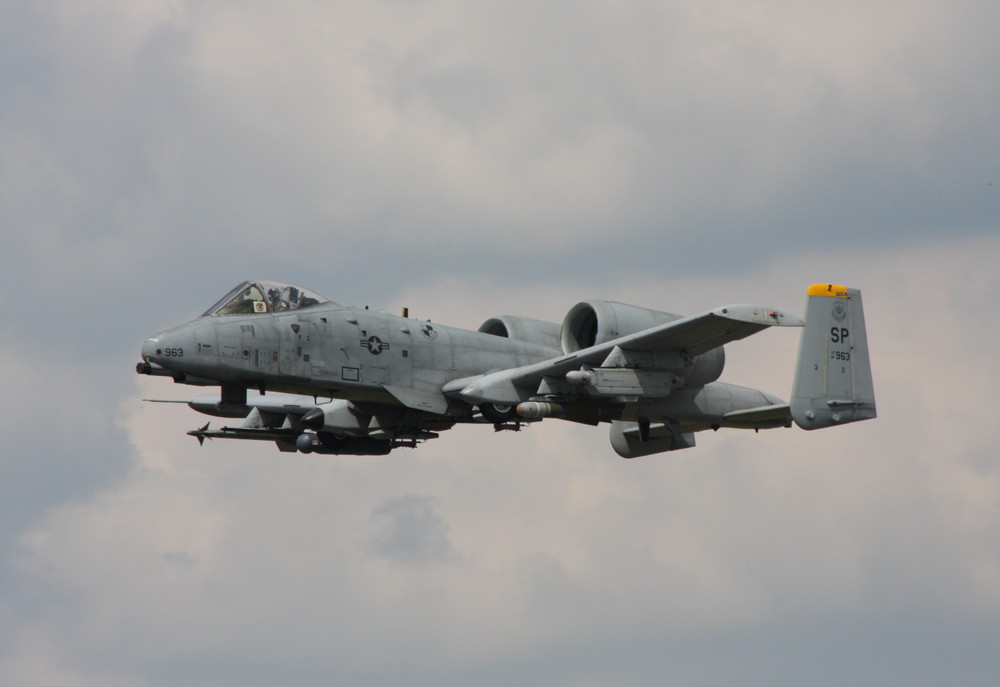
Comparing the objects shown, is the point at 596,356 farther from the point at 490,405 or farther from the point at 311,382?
the point at 311,382

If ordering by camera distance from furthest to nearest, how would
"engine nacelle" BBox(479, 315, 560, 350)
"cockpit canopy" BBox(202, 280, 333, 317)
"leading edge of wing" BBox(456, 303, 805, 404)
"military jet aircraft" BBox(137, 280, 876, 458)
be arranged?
"engine nacelle" BBox(479, 315, 560, 350) → "cockpit canopy" BBox(202, 280, 333, 317) → "military jet aircraft" BBox(137, 280, 876, 458) → "leading edge of wing" BBox(456, 303, 805, 404)

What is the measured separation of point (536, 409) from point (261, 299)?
6455mm

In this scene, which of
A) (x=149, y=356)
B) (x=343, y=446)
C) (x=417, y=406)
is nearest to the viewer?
(x=149, y=356)

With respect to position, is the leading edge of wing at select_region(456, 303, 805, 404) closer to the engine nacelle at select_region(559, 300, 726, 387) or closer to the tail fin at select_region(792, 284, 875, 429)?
the engine nacelle at select_region(559, 300, 726, 387)

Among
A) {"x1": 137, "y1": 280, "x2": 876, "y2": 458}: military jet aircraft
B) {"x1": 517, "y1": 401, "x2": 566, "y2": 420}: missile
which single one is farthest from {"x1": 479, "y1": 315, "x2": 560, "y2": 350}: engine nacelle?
{"x1": 517, "y1": 401, "x2": 566, "y2": 420}: missile

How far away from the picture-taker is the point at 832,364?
130ft

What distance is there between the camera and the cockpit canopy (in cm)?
3912

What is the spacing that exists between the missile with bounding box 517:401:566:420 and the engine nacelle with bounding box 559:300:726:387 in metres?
1.85

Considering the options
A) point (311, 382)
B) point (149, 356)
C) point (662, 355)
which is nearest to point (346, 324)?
point (311, 382)

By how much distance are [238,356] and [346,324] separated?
264cm

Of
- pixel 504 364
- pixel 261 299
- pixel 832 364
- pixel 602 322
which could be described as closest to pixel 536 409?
pixel 602 322

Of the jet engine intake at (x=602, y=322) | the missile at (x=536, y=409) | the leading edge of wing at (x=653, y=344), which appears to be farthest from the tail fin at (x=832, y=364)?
the missile at (x=536, y=409)

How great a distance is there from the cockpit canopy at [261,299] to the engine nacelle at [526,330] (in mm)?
5057

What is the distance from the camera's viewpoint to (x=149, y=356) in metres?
37.5
